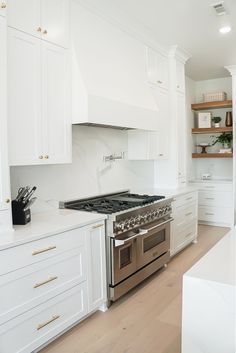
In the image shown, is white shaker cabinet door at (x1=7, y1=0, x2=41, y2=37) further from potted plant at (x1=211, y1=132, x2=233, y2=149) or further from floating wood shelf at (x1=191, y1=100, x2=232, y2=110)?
potted plant at (x1=211, y1=132, x2=233, y2=149)

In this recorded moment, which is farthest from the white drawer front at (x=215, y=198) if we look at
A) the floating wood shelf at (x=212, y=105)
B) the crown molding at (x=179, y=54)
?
the crown molding at (x=179, y=54)

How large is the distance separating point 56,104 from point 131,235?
1412 millimetres

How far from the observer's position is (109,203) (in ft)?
10.8

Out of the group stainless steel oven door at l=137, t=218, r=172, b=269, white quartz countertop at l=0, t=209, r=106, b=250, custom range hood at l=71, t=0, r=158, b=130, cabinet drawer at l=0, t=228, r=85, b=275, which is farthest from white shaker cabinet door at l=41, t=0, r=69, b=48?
stainless steel oven door at l=137, t=218, r=172, b=269

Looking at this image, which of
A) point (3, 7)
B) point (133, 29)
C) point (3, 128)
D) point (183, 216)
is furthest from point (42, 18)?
point (183, 216)

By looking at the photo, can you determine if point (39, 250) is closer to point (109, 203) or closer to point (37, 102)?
point (37, 102)

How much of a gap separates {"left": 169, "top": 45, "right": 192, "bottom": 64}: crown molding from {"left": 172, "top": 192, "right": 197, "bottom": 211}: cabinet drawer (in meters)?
2.09

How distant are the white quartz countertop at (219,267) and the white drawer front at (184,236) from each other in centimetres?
235

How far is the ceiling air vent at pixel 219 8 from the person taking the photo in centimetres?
305

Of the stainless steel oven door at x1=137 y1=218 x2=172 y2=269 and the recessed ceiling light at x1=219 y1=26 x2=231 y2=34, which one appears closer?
the stainless steel oven door at x1=137 y1=218 x2=172 y2=269

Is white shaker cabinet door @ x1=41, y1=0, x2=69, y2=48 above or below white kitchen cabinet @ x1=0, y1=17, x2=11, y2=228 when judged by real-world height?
above

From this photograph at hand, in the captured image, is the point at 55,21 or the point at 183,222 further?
the point at 183,222

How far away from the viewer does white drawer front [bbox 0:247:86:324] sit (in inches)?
72.6

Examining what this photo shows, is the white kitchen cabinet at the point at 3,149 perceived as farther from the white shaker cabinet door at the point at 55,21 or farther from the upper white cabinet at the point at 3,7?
the white shaker cabinet door at the point at 55,21
